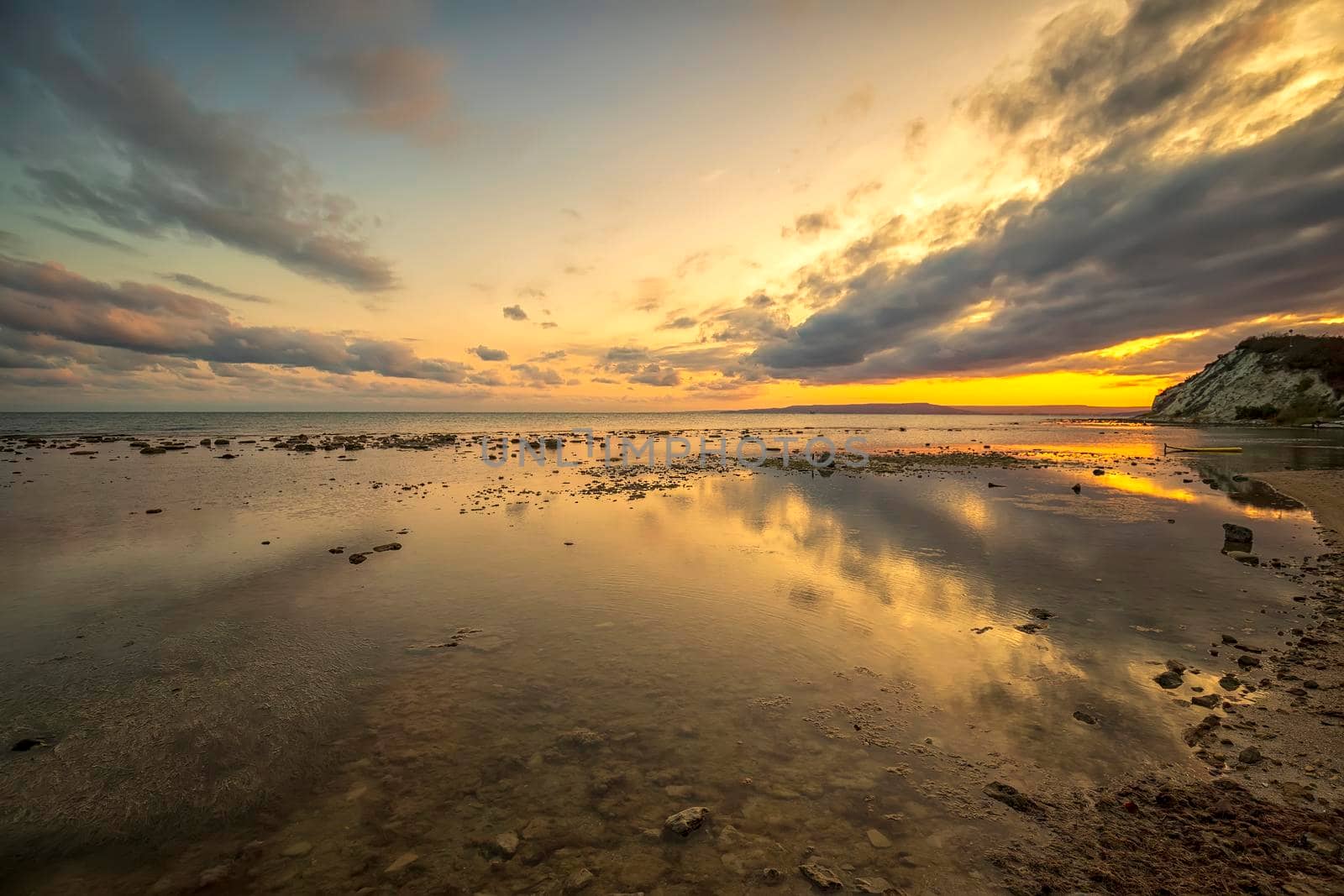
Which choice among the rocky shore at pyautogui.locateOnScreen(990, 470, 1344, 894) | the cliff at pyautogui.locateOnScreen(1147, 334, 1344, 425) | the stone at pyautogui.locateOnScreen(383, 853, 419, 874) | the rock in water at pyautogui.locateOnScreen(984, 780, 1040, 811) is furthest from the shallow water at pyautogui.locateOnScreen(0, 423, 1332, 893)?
the cliff at pyautogui.locateOnScreen(1147, 334, 1344, 425)

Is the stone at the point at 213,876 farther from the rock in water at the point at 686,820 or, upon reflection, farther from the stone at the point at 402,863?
the rock in water at the point at 686,820

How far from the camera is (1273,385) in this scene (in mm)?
102875

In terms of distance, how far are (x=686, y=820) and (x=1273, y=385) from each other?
516ft

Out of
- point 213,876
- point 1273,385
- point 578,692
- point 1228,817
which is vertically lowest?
point 578,692

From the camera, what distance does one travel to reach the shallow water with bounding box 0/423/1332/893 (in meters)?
5.72

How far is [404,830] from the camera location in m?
5.91

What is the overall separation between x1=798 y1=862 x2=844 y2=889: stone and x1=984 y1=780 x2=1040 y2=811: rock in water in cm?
255

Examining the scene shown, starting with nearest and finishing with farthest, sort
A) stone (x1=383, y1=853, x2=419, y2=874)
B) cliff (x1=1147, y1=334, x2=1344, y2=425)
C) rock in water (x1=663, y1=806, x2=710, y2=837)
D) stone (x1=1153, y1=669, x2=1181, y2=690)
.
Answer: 1. stone (x1=383, y1=853, x2=419, y2=874)
2. rock in water (x1=663, y1=806, x2=710, y2=837)
3. stone (x1=1153, y1=669, x2=1181, y2=690)
4. cliff (x1=1147, y1=334, x2=1344, y2=425)

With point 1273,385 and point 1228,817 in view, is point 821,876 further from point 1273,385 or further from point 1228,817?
point 1273,385

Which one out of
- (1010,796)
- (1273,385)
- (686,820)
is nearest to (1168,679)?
(1010,796)

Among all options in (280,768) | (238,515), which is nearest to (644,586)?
(280,768)

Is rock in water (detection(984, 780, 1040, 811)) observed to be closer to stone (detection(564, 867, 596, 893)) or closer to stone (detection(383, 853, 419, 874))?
stone (detection(564, 867, 596, 893))

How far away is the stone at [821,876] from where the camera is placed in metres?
5.11

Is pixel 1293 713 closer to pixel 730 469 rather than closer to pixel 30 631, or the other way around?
pixel 30 631
